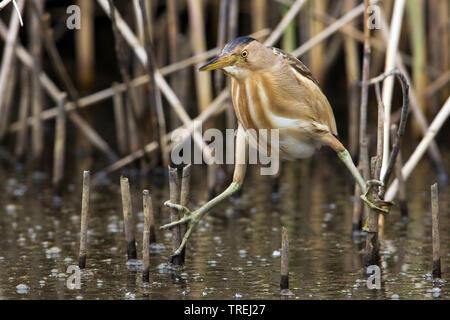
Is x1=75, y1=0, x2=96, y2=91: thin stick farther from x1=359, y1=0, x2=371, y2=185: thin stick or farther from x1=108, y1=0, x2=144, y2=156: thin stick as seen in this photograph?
x1=359, y1=0, x2=371, y2=185: thin stick

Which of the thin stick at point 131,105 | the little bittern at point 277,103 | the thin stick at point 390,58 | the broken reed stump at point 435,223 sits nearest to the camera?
the little bittern at point 277,103

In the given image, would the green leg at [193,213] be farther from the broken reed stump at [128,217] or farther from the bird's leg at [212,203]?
the broken reed stump at [128,217]

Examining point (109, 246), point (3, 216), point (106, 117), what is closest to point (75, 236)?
point (109, 246)

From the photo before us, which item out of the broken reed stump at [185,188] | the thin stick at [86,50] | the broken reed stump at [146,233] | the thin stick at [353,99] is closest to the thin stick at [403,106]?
the broken reed stump at [185,188]

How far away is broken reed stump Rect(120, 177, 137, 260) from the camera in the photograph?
356 centimetres

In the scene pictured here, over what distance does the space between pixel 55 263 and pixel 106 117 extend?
389cm

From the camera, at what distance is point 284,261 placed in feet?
10.6

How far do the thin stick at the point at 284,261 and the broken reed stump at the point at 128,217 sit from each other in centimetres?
71

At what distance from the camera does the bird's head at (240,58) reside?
310cm

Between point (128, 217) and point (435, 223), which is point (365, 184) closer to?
point (435, 223)

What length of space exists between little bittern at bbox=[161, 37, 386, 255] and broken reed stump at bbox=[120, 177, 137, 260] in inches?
7.8

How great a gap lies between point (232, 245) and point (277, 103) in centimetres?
113

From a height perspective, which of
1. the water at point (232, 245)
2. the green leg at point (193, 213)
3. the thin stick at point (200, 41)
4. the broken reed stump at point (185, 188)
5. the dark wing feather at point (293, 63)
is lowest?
the water at point (232, 245)

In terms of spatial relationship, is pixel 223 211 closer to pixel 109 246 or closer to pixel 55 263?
pixel 109 246
